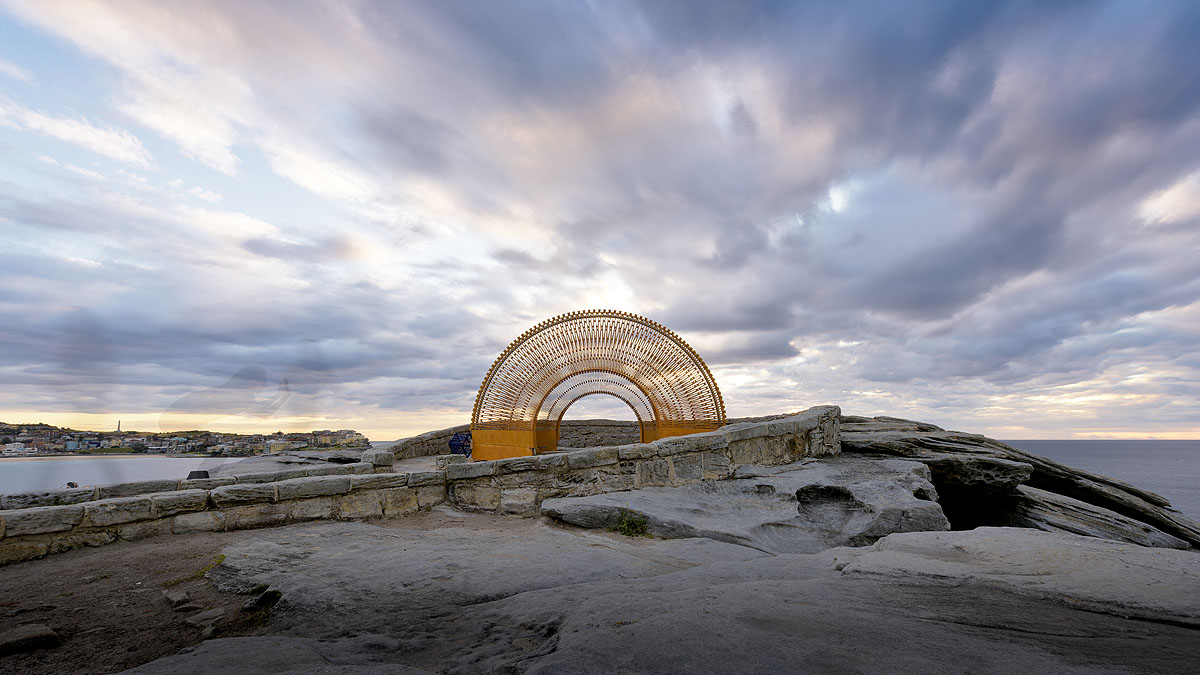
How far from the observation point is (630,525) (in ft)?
18.3

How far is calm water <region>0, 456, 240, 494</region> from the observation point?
6.53 meters

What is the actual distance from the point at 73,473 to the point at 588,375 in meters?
8.28

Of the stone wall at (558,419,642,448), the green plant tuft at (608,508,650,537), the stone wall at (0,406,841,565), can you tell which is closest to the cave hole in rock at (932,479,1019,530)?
the stone wall at (0,406,841,565)

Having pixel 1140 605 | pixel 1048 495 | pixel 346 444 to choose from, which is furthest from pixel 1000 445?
pixel 346 444

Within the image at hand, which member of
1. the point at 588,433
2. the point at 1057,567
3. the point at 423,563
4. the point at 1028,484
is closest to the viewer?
the point at 1057,567

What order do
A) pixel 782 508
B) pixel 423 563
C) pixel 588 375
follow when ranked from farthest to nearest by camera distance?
pixel 588 375 < pixel 782 508 < pixel 423 563

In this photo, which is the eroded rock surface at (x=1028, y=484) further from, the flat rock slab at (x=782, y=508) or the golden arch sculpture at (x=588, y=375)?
the golden arch sculpture at (x=588, y=375)

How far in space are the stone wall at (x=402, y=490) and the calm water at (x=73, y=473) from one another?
1022 mm

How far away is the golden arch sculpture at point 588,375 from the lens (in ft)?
35.9

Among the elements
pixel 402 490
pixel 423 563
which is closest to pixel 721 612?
pixel 423 563

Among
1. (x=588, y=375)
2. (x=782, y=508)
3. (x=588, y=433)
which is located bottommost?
(x=782, y=508)

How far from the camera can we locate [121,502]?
5008mm

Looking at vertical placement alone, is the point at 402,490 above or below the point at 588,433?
below

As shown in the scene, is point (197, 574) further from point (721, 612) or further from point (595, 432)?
point (595, 432)
